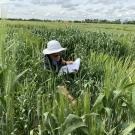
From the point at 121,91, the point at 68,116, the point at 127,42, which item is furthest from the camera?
the point at 127,42

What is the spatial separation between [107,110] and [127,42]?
258 inches

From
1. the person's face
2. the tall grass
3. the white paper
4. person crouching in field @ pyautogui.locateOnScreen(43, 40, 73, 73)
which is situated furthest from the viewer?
the person's face

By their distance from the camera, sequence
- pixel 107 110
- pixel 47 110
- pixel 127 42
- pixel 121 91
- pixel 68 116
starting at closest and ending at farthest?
pixel 68 116, pixel 47 110, pixel 107 110, pixel 121 91, pixel 127 42

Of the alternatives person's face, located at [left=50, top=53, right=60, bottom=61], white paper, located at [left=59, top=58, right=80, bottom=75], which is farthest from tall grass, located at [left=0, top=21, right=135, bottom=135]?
person's face, located at [left=50, top=53, right=60, bottom=61]

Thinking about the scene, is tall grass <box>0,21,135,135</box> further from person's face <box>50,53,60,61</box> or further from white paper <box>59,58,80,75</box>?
person's face <box>50,53,60,61</box>

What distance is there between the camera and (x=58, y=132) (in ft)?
8.25

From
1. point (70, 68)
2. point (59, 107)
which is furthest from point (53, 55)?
point (59, 107)

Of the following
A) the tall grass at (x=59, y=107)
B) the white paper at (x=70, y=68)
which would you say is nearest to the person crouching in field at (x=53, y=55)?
the white paper at (x=70, y=68)

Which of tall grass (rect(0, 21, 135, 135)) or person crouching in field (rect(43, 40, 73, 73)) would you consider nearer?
tall grass (rect(0, 21, 135, 135))

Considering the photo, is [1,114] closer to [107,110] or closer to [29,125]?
[29,125]

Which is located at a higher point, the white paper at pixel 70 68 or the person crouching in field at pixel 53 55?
the person crouching in field at pixel 53 55

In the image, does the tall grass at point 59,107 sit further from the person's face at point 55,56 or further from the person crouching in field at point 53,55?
the person's face at point 55,56

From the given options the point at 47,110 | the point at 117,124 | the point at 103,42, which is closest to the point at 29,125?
the point at 47,110

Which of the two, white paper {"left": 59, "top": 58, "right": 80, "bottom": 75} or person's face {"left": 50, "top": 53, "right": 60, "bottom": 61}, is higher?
person's face {"left": 50, "top": 53, "right": 60, "bottom": 61}
